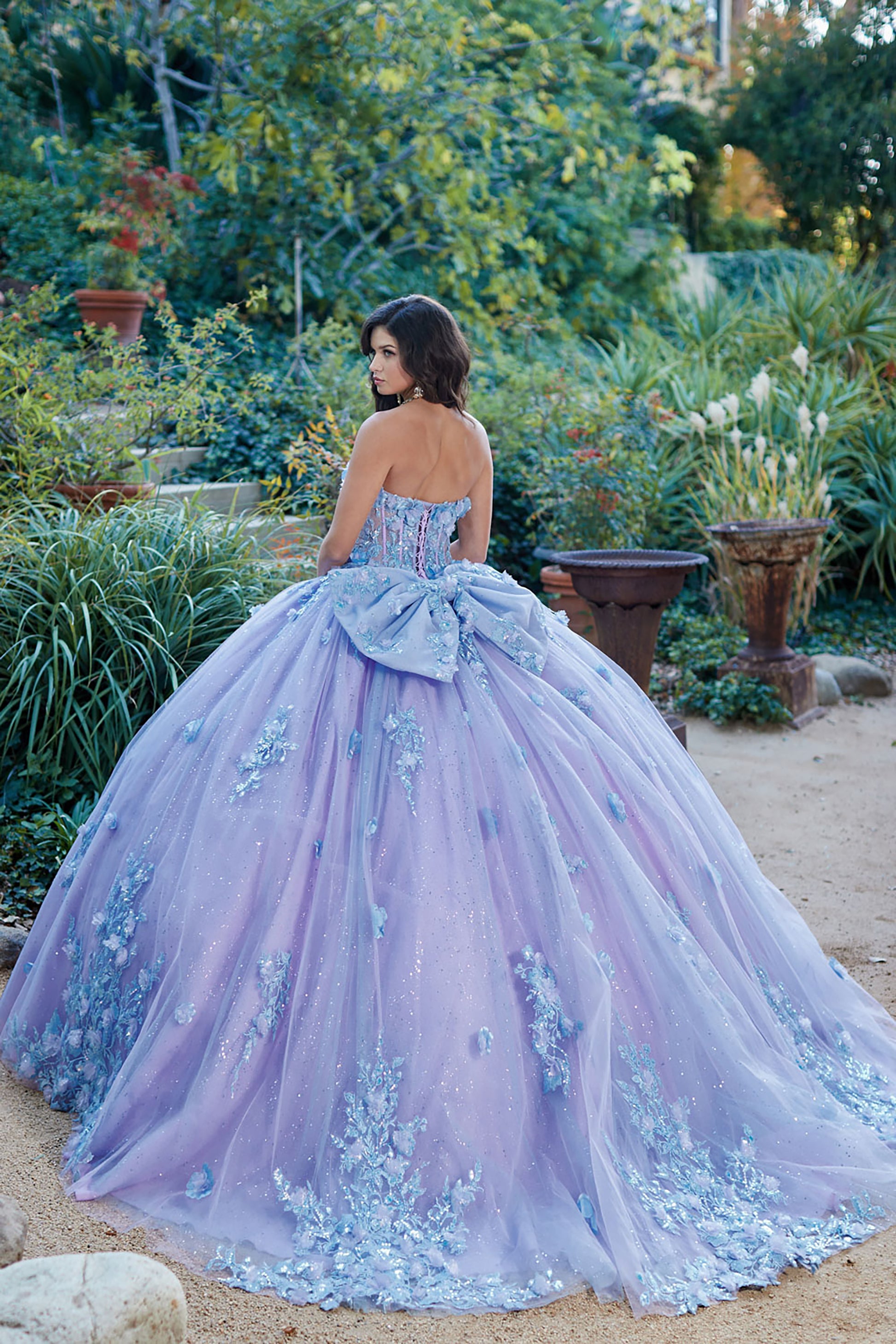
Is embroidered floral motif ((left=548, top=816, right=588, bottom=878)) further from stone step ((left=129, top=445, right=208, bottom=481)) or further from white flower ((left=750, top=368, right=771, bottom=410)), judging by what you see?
white flower ((left=750, top=368, right=771, bottom=410))

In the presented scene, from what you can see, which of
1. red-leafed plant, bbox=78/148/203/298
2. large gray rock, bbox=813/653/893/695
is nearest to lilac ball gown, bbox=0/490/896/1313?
large gray rock, bbox=813/653/893/695

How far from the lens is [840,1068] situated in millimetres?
2639

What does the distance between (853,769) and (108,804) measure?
12.4ft

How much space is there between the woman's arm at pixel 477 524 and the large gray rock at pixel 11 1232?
1.74 meters

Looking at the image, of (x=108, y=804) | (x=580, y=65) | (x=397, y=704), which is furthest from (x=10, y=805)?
(x=580, y=65)

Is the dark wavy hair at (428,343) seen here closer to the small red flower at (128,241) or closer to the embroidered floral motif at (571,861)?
the embroidered floral motif at (571,861)

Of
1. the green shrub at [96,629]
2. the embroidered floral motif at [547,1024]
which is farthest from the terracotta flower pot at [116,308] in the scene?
the embroidered floral motif at [547,1024]

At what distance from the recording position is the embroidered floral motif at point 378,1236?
197cm

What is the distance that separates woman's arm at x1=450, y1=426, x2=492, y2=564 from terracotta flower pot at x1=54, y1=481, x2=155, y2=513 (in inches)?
80.4

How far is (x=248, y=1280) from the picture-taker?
200 centimetres

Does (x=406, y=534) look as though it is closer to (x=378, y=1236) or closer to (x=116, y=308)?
(x=378, y=1236)

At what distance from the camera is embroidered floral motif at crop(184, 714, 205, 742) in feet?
8.61

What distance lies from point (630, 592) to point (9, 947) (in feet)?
9.03

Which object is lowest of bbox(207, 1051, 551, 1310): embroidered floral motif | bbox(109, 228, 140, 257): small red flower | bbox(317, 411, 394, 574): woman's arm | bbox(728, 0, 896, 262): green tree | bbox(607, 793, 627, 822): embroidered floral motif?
bbox(207, 1051, 551, 1310): embroidered floral motif
